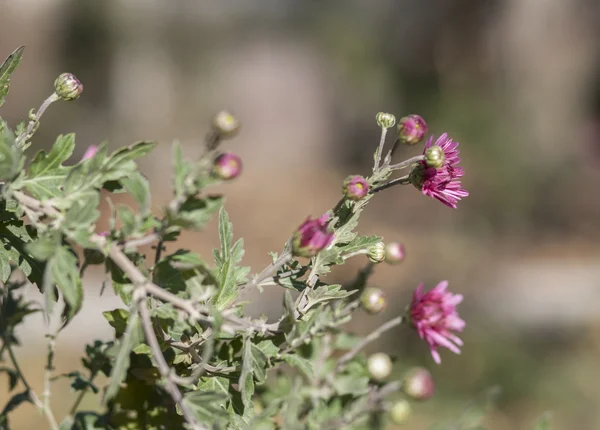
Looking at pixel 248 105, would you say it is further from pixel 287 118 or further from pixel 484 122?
pixel 484 122

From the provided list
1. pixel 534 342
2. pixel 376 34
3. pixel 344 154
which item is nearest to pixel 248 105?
pixel 344 154

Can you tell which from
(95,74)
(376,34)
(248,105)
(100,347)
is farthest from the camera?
(248,105)

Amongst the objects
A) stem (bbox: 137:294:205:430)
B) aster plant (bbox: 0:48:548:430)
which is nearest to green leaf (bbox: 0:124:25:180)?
aster plant (bbox: 0:48:548:430)

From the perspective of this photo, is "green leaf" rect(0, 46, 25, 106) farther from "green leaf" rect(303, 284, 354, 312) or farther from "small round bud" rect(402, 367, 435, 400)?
"small round bud" rect(402, 367, 435, 400)

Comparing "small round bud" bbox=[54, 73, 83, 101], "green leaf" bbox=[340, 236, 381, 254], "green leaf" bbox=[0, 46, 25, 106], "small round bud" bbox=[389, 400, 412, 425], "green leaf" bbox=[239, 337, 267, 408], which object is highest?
"green leaf" bbox=[0, 46, 25, 106]

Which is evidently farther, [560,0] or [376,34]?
[376,34]

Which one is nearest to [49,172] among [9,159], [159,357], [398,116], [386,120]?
[9,159]
